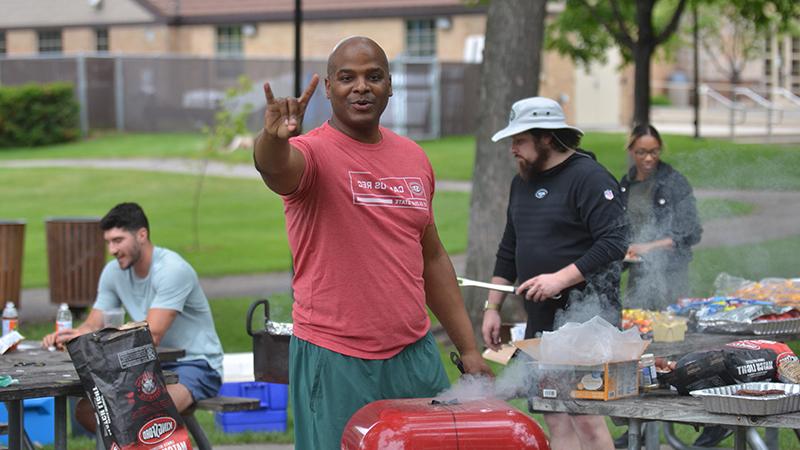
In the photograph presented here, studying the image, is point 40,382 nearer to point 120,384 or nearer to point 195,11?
point 120,384

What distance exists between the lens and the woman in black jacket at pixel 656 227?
6.74 meters

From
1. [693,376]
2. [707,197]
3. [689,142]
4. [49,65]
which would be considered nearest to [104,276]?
[693,376]

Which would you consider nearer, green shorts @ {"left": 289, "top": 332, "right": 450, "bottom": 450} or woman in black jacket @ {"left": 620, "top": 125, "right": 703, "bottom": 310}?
green shorts @ {"left": 289, "top": 332, "right": 450, "bottom": 450}

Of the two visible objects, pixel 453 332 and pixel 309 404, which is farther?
pixel 453 332

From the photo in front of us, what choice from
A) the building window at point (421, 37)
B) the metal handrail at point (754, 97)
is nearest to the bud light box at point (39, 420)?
the metal handrail at point (754, 97)

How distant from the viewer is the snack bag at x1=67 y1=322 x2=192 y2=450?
4.87 meters

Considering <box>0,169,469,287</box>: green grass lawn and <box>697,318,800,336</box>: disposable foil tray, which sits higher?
A: <box>697,318,800,336</box>: disposable foil tray

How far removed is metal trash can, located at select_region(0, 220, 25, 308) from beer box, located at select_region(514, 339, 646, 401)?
24.7 ft

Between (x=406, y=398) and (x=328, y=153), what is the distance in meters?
0.81

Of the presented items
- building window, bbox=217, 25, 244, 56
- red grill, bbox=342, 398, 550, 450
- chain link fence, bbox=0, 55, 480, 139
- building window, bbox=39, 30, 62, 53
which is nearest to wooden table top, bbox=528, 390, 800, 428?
red grill, bbox=342, 398, 550, 450

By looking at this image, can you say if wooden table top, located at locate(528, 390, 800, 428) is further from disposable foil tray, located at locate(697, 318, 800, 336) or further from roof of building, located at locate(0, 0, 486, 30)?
roof of building, located at locate(0, 0, 486, 30)

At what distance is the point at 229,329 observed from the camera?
1039 centimetres

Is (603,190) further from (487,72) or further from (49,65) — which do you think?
(49,65)

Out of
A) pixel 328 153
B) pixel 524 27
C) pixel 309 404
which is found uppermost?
pixel 524 27
